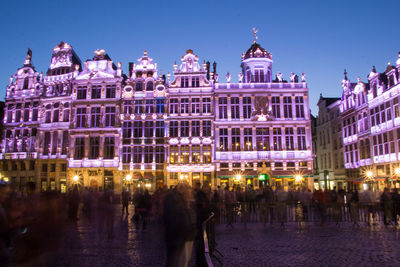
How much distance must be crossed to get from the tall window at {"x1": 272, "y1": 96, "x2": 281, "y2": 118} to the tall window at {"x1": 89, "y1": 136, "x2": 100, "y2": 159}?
2238 centimetres

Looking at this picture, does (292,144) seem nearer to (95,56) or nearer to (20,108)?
(95,56)

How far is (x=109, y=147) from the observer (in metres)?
45.1

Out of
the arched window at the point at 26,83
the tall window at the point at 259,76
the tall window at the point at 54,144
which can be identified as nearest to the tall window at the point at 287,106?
the tall window at the point at 259,76

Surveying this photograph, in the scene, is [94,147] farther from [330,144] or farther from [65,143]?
[330,144]

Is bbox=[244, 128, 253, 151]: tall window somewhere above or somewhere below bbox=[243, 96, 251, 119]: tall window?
below

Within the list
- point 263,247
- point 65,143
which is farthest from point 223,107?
point 263,247

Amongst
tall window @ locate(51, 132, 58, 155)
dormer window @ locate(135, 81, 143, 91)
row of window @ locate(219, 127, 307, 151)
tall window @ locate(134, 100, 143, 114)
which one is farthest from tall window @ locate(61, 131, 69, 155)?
row of window @ locate(219, 127, 307, 151)

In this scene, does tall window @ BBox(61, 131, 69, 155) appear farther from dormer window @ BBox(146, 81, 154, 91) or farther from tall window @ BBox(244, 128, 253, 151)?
tall window @ BBox(244, 128, 253, 151)

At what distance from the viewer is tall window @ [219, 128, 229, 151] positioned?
43000 millimetres

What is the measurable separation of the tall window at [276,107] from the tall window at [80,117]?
24220 mm

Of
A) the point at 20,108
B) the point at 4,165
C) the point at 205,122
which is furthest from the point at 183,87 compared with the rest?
the point at 4,165

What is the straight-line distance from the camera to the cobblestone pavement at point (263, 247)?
29.6 feet

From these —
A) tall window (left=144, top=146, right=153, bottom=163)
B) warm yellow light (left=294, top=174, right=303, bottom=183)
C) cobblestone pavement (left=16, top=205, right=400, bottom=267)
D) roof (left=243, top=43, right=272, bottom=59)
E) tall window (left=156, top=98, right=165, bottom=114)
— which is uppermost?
roof (left=243, top=43, right=272, bottom=59)

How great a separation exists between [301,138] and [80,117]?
1108 inches
